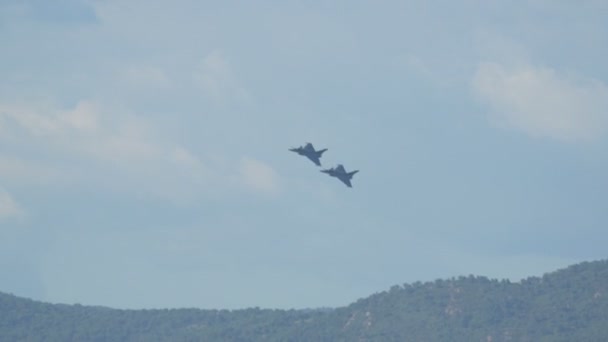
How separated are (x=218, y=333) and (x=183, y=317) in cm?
1840

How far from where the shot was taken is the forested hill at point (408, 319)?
5906 inches

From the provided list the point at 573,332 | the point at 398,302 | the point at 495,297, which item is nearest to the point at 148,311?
the point at 398,302

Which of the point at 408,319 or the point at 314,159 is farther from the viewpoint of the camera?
the point at 408,319

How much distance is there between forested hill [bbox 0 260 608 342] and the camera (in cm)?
15000

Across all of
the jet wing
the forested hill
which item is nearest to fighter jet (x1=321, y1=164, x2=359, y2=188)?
the jet wing

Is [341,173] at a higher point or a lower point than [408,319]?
lower

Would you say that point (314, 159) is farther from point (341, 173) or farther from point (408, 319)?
point (408, 319)

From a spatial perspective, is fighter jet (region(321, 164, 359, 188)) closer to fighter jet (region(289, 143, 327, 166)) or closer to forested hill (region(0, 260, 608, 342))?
→ fighter jet (region(289, 143, 327, 166))

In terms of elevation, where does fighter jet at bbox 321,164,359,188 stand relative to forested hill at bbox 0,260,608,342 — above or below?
below

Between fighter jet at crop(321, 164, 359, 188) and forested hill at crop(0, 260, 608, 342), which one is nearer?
fighter jet at crop(321, 164, 359, 188)

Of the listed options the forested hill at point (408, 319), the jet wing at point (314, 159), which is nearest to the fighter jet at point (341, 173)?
the jet wing at point (314, 159)

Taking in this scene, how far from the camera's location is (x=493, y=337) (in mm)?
147625

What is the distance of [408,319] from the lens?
6152 inches

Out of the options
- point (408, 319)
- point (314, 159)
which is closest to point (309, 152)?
point (314, 159)
